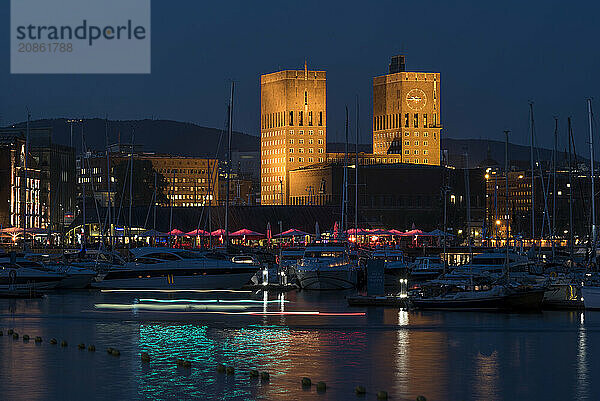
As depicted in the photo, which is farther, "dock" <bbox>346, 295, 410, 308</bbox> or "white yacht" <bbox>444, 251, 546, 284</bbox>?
"white yacht" <bbox>444, 251, 546, 284</bbox>

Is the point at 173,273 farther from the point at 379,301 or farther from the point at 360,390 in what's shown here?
the point at 360,390

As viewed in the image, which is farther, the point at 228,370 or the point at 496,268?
the point at 496,268

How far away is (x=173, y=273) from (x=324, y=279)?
11505 mm

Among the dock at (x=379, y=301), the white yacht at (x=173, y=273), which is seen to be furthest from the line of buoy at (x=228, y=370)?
the white yacht at (x=173, y=273)

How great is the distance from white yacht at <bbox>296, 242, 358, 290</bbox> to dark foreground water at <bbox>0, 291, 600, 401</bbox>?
72.9 feet

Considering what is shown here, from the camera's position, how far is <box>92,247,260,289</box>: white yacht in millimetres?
88062

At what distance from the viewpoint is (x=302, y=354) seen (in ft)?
145

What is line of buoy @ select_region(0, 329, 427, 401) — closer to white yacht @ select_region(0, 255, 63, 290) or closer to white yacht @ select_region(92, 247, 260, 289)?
white yacht @ select_region(0, 255, 63, 290)

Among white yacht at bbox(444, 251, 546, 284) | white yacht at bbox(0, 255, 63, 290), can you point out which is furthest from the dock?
white yacht at bbox(0, 255, 63, 290)

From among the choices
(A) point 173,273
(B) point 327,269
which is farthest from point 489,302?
(A) point 173,273

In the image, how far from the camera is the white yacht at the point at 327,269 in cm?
9094

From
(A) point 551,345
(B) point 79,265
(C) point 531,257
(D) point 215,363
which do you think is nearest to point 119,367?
(D) point 215,363

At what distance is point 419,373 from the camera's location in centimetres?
Answer: 3934

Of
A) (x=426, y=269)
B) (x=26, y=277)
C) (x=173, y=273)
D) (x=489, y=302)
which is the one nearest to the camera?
(x=489, y=302)
